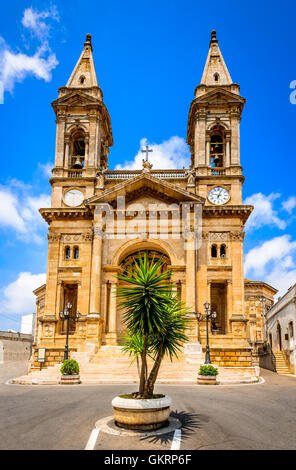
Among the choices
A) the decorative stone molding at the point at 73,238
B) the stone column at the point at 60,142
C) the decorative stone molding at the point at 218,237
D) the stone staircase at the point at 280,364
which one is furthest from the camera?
the stone column at the point at 60,142

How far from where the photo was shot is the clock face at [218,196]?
37362 millimetres

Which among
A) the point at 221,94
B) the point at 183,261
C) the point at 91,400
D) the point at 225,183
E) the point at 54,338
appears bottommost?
the point at 91,400

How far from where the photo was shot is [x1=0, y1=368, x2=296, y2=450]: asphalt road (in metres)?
8.99

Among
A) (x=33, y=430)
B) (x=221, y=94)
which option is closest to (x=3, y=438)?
(x=33, y=430)

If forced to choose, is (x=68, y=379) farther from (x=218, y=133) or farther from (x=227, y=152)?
(x=218, y=133)

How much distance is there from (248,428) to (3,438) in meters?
5.78

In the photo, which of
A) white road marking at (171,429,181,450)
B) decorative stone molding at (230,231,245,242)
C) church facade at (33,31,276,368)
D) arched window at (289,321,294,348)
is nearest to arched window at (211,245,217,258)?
church facade at (33,31,276,368)

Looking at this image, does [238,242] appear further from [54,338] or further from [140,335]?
[140,335]

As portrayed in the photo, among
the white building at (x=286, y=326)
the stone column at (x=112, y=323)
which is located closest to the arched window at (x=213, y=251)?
the white building at (x=286, y=326)

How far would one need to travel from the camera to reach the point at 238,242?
35719 mm

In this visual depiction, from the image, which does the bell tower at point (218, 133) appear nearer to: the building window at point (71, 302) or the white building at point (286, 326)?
the white building at point (286, 326)

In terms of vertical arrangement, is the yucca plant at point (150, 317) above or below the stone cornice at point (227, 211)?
below

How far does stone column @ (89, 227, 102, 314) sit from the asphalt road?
616 inches

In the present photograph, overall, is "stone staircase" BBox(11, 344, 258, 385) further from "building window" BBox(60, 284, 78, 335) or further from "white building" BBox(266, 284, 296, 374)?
"building window" BBox(60, 284, 78, 335)
